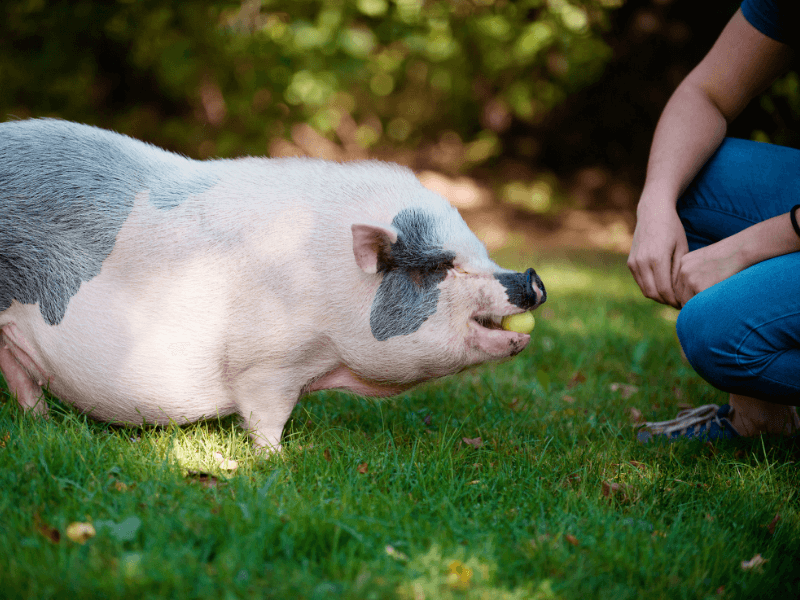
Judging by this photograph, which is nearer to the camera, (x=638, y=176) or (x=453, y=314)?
(x=453, y=314)

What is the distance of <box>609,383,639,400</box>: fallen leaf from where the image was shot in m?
3.31

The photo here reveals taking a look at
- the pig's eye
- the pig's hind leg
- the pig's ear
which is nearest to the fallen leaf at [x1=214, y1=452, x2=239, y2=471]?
the pig's hind leg

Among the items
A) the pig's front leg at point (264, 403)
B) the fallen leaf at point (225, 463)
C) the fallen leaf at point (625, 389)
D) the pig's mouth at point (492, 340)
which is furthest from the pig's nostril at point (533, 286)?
the fallen leaf at point (625, 389)

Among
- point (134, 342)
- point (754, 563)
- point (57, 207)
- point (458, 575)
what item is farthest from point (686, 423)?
point (57, 207)

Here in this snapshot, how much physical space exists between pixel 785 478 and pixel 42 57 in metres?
6.88

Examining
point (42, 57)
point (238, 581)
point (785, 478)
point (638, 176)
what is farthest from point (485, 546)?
point (638, 176)

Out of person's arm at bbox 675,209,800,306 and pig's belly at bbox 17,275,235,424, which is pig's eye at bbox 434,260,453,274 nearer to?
pig's belly at bbox 17,275,235,424

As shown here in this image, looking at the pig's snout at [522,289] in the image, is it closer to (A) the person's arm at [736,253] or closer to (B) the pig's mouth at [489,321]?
(B) the pig's mouth at [489,321]

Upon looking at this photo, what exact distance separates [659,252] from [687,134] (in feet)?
1.81

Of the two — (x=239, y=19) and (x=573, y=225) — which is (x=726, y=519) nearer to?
(x=239, y=19)

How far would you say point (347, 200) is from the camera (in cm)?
231

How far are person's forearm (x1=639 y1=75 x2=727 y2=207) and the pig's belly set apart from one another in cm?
167

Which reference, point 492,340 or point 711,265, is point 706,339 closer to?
point 711,265

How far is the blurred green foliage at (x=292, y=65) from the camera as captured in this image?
563 centimetres
